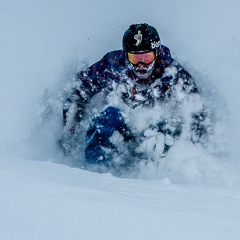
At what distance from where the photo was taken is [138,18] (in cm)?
340

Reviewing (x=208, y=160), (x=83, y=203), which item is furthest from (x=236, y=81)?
(x=83, y=203)

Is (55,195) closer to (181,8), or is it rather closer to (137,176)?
(137,176)

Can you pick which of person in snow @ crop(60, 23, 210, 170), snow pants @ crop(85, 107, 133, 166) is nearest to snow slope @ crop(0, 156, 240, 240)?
snow pants @ crop(85, 107, 133, 166)

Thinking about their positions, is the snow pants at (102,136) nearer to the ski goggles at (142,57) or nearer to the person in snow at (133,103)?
the person in snow at (133,103)

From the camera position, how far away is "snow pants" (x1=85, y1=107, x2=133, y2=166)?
8.31ft

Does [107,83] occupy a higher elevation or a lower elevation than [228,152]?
higher

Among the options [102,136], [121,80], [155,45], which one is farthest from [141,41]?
[102,136]

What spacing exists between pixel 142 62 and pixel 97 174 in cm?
87

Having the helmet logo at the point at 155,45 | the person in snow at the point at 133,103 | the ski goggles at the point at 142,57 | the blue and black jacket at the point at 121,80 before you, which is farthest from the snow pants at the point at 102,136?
the helmet logo at the point at 155,45

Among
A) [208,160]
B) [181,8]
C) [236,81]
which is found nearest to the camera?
[208,160]

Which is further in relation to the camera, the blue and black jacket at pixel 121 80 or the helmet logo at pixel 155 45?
the blue and black jacket at pixel 121 80

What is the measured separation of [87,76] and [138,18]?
2.86 feet

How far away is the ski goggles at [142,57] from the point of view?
2.52m

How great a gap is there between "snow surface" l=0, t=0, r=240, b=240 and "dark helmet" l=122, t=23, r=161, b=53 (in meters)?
0.64
